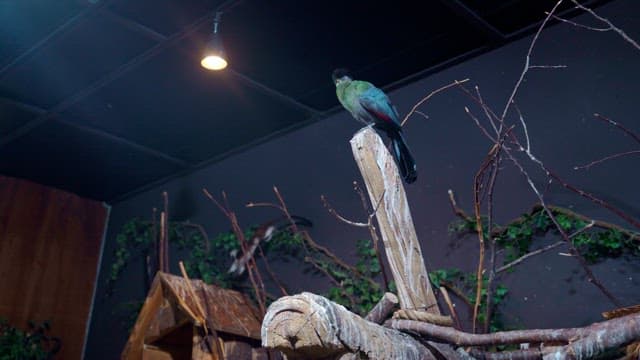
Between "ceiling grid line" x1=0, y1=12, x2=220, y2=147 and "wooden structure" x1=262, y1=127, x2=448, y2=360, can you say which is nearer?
"wooden structure" x1=262, y1=127, x2=448, y2=360

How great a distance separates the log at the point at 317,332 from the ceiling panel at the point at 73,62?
202 centimetres

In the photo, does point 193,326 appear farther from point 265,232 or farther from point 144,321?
point 265,232

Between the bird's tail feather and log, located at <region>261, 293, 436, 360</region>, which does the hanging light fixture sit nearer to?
the bird's tail feather

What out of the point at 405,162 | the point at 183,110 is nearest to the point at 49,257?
the point at 183,110

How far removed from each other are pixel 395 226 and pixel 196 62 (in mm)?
1791

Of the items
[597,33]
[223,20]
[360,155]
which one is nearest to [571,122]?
[597,33]

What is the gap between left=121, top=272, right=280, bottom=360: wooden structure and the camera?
2.67 meters

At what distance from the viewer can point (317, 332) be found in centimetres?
122

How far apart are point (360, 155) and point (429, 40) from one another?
1.35 meters

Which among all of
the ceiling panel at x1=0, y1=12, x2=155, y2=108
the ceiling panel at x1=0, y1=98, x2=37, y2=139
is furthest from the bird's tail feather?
the ceiling panel at x1=0, y1=98, x2=37, y2=139

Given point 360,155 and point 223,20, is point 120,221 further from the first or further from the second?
point 360,155

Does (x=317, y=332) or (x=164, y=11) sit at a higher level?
(x=164, y=11)

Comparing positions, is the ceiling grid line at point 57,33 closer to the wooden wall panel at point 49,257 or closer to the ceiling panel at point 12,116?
the ceiling panel at point 12,116

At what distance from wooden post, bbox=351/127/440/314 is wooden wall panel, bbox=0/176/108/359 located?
11.8 feet
